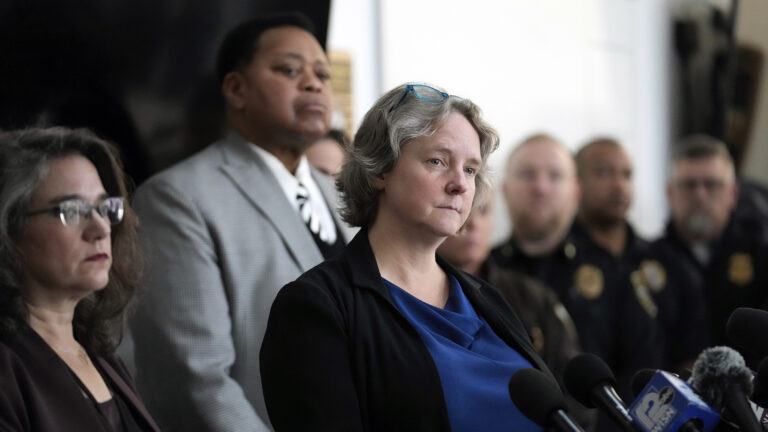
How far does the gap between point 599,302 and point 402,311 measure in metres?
2.50

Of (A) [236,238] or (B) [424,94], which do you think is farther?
(A) [236,238]

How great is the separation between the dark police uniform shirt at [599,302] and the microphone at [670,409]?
108 inches

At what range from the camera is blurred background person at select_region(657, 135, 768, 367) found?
4809 mm

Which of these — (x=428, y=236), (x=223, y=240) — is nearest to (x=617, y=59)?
(x=223, y=240)

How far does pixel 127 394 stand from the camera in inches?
92.9

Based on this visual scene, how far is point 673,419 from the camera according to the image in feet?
4.49

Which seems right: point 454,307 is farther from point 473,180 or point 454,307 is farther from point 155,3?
point 155,3

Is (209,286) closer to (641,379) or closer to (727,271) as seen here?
(641,379)

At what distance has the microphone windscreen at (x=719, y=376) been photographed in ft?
4.74

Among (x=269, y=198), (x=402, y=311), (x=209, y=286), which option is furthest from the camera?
(x=269, y=198)

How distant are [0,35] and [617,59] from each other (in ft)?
14.2

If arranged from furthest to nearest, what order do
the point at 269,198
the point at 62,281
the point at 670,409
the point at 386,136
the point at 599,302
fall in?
the point at 599,302
the point at 269,198
the point at 62,281
the point at 386,136
the point at 670,409

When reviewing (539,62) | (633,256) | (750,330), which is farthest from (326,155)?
(539,62)

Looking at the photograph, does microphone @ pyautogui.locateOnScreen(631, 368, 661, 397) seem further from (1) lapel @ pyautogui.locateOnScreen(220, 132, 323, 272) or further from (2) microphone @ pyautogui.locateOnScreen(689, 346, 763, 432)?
(1) lapel @ pyautogui.locateOnScreen(220, 132, 323, 272)
